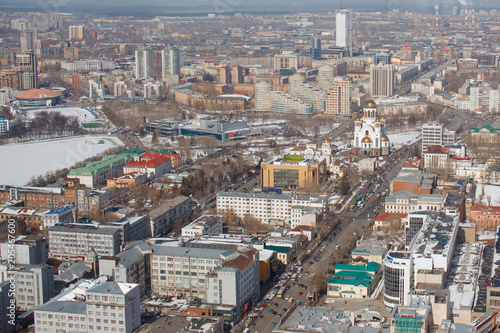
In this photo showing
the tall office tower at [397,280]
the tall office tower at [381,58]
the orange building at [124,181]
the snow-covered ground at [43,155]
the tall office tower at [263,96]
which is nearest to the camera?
the tall office tower at [397,280]

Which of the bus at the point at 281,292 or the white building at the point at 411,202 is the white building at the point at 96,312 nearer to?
the bus at the point at 281,292

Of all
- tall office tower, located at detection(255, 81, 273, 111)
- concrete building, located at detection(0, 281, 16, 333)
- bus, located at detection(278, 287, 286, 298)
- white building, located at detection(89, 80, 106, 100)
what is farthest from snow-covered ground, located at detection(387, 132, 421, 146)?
concrete building, located at detection(0, 281, 16, 333)

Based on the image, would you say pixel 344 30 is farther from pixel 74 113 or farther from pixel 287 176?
pixel 287 176

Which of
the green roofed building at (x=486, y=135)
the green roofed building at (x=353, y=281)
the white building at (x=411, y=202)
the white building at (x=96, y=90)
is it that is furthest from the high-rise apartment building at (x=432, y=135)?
the white building at (x=96, y=90)

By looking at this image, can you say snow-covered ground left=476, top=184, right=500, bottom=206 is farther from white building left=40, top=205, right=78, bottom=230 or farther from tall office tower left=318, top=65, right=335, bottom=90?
tall office tower left=318, top=65, right=335, bottom=90

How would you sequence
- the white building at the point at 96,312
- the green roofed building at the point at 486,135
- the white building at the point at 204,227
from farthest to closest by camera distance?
the green roofed building at the point at 486,135 → the white building at the point at 204,227 → the white building at the point at 96,312

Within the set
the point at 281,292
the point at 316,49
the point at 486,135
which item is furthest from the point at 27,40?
the point at 281,292

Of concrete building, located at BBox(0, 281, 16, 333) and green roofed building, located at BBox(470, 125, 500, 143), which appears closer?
concrete building, located at BBox(0, 281, 16, 333)

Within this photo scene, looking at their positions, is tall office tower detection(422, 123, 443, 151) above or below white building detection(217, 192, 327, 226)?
above
